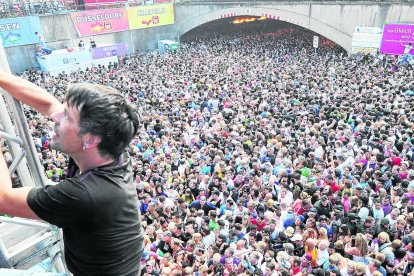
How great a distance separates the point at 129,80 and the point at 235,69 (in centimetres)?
618

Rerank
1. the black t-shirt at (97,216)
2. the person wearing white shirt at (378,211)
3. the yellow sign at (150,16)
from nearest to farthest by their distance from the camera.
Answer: the black t-shirt at (97,216) < the person wearing white shirt at (378,211) < the yellow sign at (150,16)

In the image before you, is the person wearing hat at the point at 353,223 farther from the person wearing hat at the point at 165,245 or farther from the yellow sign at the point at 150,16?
the yellow sign at the point at 150,16

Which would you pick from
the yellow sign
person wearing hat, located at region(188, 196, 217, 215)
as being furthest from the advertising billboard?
the yellow sign

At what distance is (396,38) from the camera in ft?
63.9

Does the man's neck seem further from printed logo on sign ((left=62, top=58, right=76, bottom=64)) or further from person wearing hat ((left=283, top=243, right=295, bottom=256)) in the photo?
printed logo on sign ((left=62, top=58, right=76, bottom=64))

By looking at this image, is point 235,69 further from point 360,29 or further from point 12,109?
point 12,109

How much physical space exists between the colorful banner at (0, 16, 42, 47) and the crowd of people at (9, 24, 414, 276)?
893 cm

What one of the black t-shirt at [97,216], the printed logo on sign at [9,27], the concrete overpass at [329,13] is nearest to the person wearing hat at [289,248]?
the black t-shirt at [97,216]

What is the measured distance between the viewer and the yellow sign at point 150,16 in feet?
101

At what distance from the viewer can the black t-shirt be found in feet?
5.01

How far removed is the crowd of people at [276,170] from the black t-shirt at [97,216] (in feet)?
14.2

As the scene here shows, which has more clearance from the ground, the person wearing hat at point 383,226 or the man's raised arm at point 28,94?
the man's raised arm at point 28,94

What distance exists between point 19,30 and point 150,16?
1145cm

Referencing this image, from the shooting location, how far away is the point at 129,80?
63.4 ft
